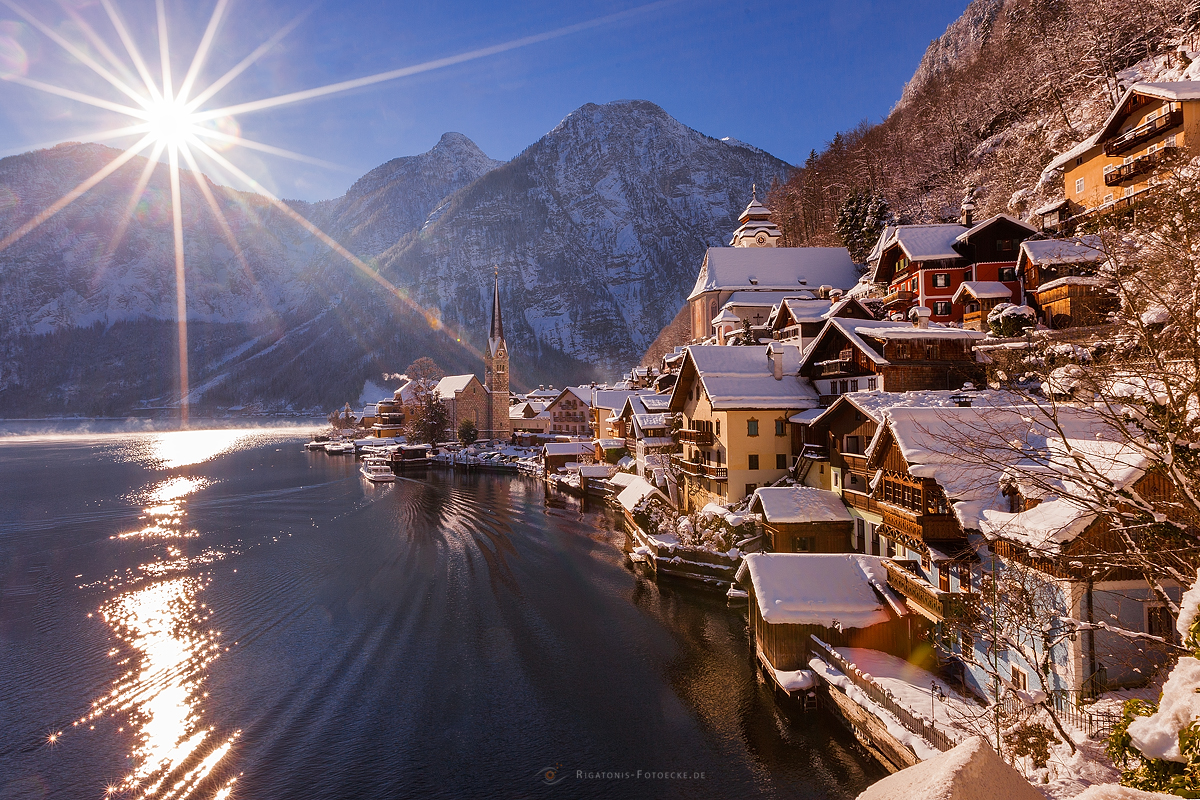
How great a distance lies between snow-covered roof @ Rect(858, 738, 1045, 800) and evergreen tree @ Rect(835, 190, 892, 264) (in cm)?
5846

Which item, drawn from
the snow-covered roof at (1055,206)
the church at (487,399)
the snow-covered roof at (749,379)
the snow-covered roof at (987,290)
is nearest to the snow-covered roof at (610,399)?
the snow-covered roof at (749,379)

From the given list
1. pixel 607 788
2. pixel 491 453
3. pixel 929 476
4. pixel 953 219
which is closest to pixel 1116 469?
pixel 929 476

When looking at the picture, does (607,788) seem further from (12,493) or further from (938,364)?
(12,493)

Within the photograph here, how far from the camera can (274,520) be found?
4481 cm

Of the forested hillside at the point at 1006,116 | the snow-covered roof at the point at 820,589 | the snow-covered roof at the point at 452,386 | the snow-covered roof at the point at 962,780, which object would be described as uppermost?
the forested hillside at the point at 1006,116

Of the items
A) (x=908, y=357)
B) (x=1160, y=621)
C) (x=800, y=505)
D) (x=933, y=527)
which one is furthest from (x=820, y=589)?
(x=908, y=357)

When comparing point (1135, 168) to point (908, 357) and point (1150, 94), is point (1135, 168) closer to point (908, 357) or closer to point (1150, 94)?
point (1150, 94)

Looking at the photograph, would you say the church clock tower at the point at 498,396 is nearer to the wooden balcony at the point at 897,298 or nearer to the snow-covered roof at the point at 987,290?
the wooden balcony at the point at 897,298

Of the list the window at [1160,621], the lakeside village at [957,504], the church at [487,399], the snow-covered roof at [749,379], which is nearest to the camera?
the lakeside village at [957,504]

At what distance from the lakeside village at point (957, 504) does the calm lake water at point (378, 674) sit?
263 centimetres

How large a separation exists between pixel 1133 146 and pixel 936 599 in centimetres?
2765

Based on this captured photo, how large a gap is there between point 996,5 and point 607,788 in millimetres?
132762

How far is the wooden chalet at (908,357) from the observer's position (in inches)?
1001

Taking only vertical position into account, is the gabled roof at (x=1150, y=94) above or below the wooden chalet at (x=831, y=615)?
above
